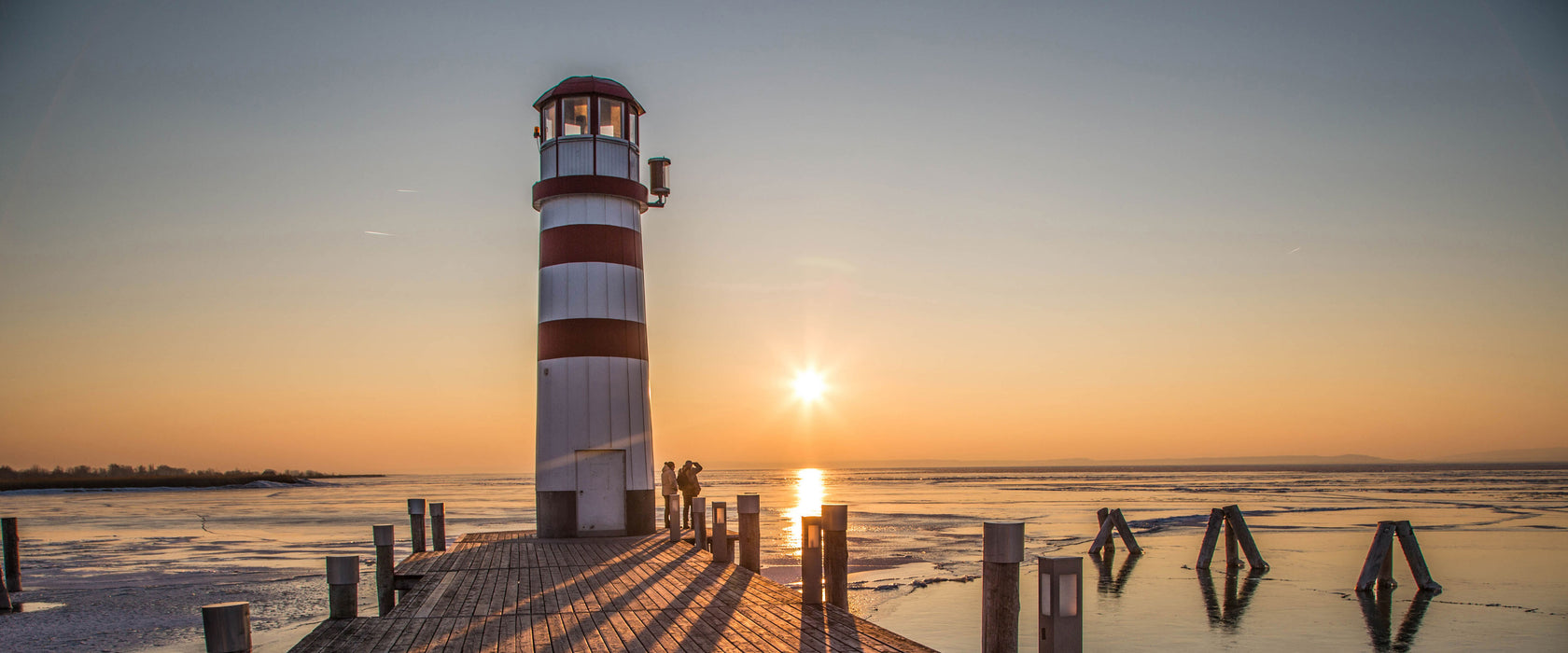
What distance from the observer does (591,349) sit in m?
17.0

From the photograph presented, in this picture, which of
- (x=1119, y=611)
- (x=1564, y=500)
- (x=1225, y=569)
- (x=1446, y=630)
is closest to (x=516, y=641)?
(x=1119, y=611)

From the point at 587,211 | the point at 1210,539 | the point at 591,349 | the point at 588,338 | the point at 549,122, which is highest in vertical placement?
the point at 549,122

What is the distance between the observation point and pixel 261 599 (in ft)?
55.5

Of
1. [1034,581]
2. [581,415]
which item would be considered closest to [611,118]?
[581,415]

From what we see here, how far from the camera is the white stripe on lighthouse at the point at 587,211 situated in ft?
56.7

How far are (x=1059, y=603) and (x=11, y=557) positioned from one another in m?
21.3

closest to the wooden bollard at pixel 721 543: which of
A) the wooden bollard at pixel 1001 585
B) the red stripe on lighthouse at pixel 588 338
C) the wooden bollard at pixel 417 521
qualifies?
the red stripe on lighthouse at pixel 588 338

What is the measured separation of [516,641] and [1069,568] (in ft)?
15.0

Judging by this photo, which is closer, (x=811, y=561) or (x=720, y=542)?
(x=811, y=561)

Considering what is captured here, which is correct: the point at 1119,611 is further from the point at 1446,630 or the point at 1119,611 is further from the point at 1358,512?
the point at 1358,512

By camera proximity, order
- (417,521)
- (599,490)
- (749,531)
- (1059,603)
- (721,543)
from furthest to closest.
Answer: (599,490)
(417,521)
(721,543)
(749,531)
(1059,603)

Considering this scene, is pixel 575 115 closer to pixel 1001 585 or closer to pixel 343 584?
pixel 343 584

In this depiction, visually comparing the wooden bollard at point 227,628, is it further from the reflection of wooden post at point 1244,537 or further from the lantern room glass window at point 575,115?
the reflection of wooden post at point 1244,537

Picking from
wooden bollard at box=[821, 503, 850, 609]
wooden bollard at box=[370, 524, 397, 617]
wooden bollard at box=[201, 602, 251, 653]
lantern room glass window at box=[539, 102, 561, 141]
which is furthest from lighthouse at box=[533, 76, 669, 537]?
wooden bollard at box=[201, 602, 251, 653]
